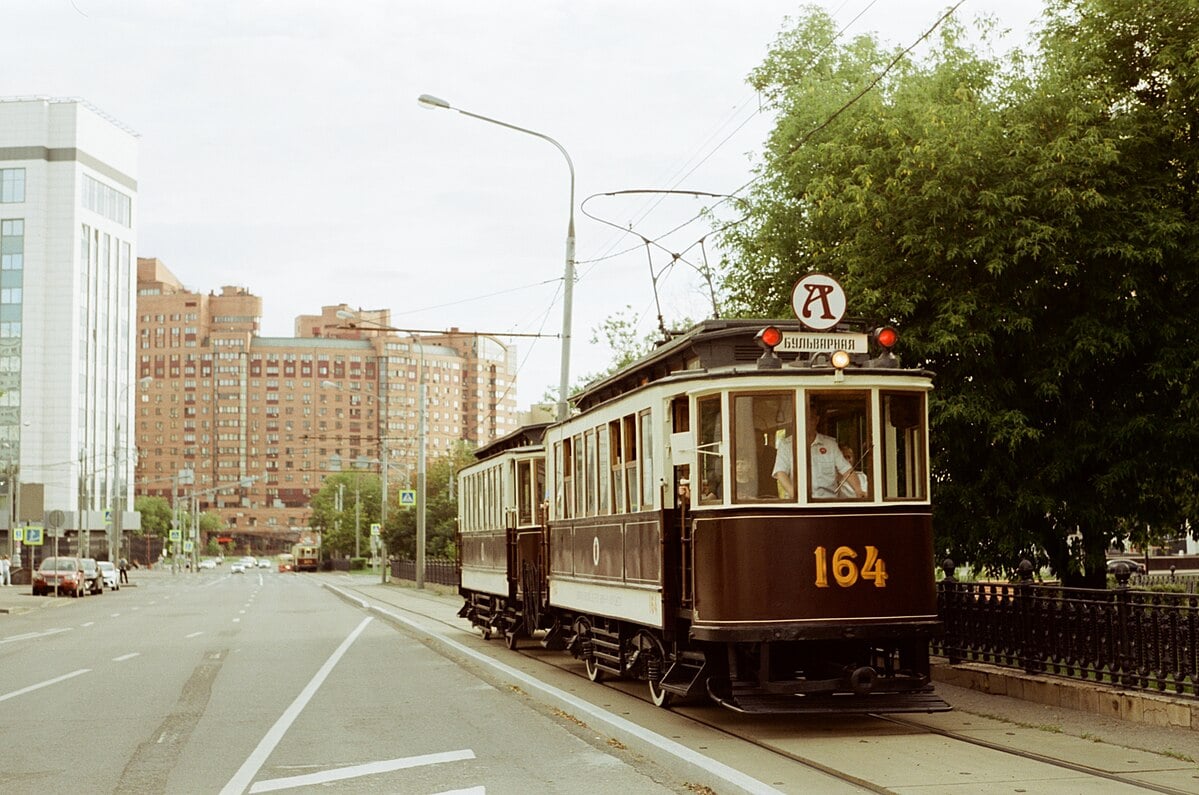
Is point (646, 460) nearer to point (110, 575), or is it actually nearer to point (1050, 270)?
point (1050, 270)

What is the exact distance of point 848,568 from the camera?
38.5 ft

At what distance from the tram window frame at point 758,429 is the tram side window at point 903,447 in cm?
86

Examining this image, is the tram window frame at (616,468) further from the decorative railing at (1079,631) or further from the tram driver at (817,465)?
the decorative railing at (1079,631)

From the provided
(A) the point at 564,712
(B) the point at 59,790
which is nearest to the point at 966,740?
(A) the point at 564,712

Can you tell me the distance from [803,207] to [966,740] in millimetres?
10288

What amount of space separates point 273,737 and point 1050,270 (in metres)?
9.85

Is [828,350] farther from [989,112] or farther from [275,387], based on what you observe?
[275,387]

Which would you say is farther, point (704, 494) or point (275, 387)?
point (275, 387)

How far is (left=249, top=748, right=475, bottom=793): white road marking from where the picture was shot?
9.61 meters

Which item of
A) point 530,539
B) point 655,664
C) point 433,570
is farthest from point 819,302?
point 433,570

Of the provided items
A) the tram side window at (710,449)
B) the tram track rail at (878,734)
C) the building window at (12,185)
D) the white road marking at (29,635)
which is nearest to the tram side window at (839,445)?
the tram side window at (710,449)

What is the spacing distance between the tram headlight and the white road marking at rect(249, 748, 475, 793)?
3.97 metres

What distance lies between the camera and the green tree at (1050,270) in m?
15.7

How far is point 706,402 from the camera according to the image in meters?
12.1
